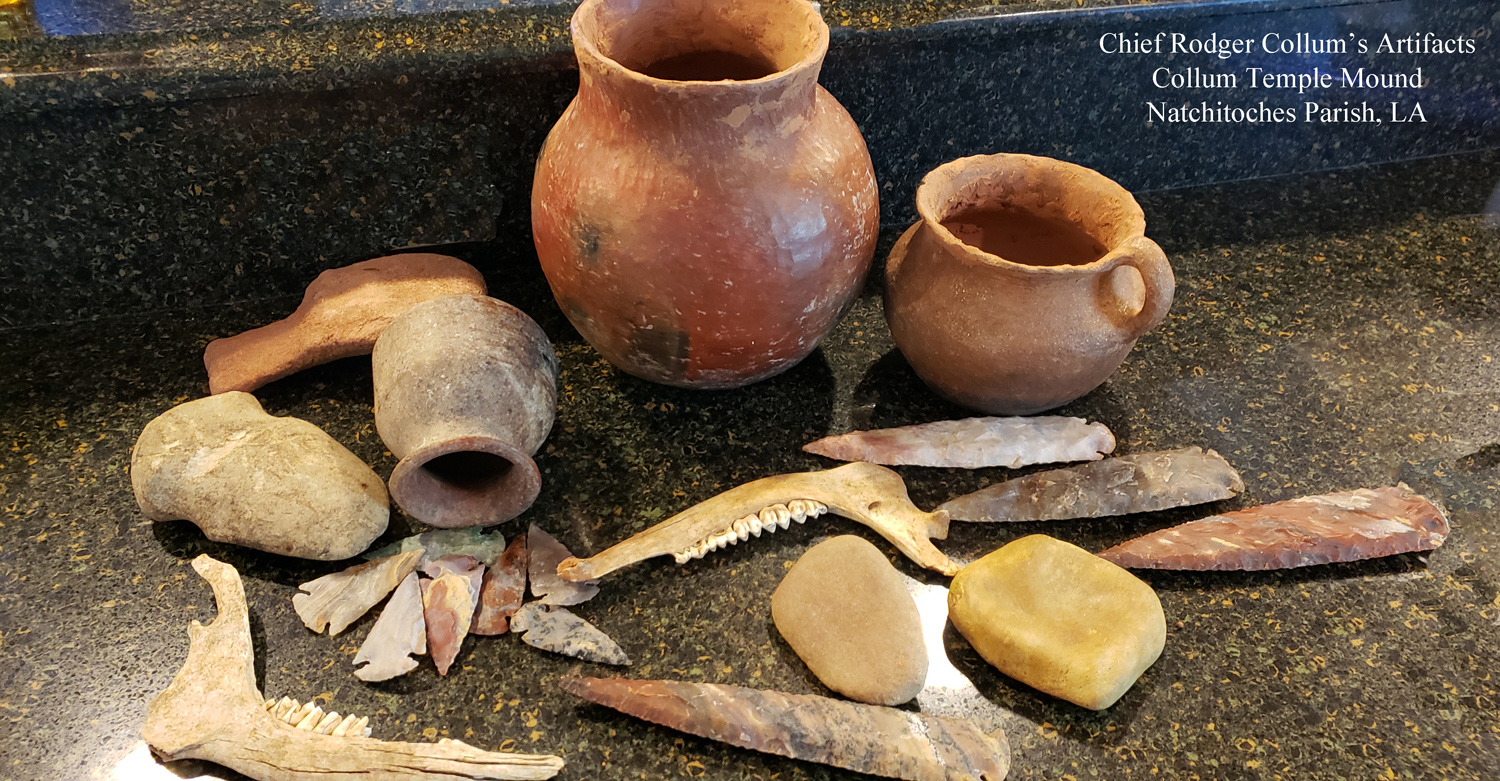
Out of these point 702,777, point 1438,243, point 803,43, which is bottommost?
point 702,777

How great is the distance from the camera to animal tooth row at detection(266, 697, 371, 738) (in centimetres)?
69

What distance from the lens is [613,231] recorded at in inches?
30.9

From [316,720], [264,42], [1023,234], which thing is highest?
[264,42]

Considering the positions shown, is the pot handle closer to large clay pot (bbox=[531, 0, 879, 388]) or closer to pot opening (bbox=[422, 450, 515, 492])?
large clay pot (bbox=[531, 0, 879, 388])

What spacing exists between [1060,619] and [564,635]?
0.40 m

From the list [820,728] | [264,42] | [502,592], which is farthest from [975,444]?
[264,42]

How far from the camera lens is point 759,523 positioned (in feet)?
2.77

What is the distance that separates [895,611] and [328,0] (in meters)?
0.88

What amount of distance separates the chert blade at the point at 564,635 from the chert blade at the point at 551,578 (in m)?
0.01

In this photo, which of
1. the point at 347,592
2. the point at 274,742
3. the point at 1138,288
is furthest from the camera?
Result: the point at 1138,288

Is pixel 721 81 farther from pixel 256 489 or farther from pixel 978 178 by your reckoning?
pixel 256 489

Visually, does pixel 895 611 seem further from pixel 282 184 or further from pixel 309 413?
pixel 282 184

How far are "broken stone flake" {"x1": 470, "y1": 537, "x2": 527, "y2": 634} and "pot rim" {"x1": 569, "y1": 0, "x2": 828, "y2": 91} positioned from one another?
1.34 feet

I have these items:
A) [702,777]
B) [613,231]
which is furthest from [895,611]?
[613,231]
